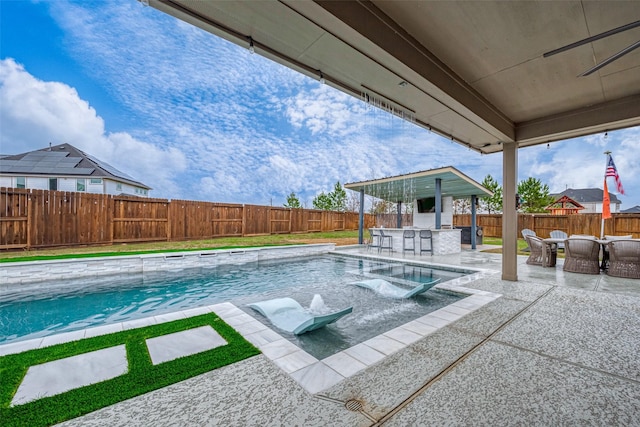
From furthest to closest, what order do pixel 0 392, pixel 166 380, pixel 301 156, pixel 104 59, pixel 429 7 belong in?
pixel 301 156
pixel 104 59
pixel 429 7
pixel 166 380
pixel 0 392

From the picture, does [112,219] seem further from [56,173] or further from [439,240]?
[56,173]

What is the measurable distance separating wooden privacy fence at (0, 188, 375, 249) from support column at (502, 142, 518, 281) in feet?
37.7

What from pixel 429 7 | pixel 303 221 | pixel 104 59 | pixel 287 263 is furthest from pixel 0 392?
pixel 104 59

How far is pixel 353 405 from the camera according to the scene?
169cm

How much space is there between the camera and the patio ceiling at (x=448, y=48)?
2.08 metres

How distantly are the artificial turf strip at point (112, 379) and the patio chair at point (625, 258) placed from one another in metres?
8.03

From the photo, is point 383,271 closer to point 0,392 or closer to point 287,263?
point 287,263

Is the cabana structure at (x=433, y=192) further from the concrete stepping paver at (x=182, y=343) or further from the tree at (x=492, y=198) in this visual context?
the tree at (x=492, y=198)

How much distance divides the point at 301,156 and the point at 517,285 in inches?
1385

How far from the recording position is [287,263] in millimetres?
8977

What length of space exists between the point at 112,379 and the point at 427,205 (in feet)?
47.7

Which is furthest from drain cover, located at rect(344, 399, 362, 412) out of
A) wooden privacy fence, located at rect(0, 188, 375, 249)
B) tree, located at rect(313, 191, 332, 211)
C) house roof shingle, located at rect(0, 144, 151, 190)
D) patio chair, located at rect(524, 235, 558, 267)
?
tree, located at rect(313, 191, 332, 211)

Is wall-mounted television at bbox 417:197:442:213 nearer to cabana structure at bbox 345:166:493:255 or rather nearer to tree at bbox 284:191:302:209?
cabana structure at bbox 345:166:493:255

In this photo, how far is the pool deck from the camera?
5.17 feet
